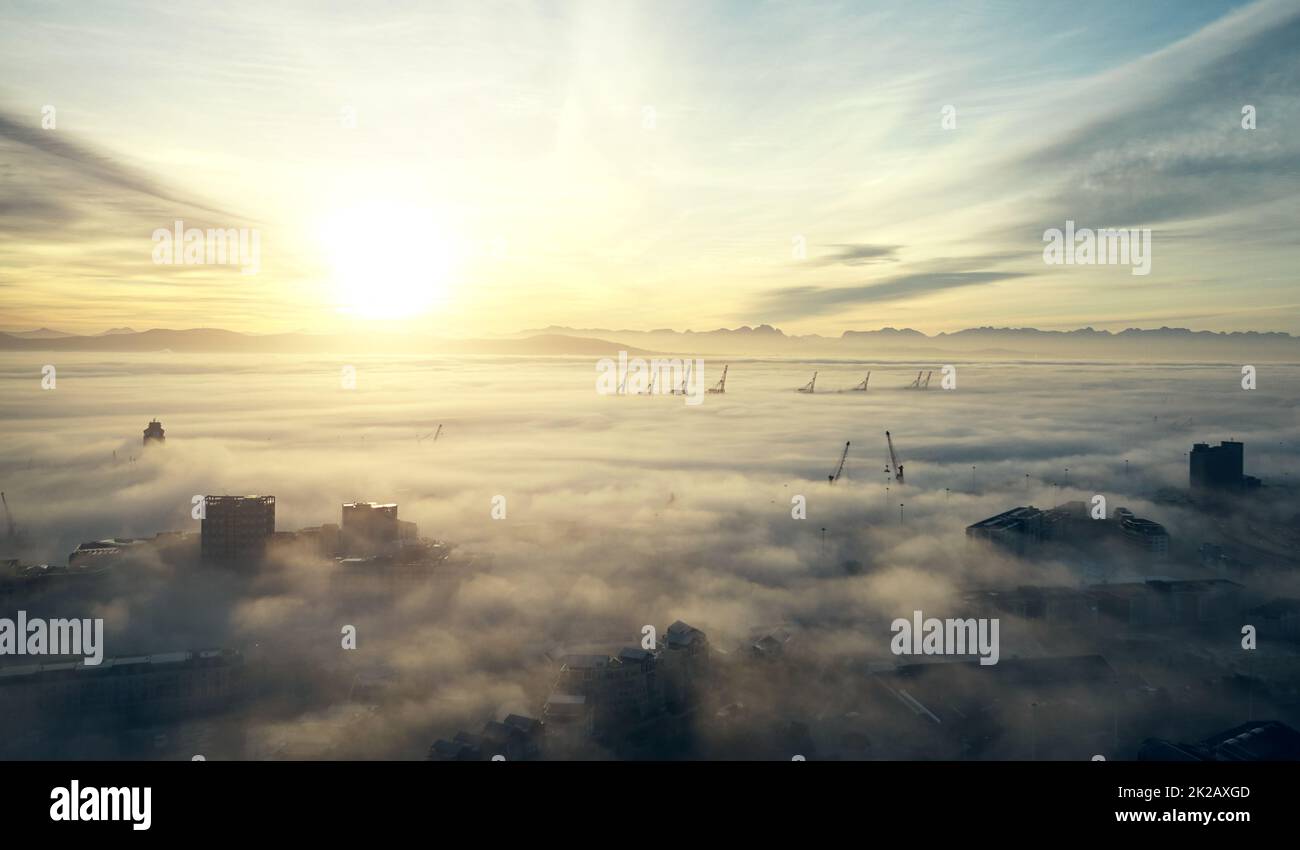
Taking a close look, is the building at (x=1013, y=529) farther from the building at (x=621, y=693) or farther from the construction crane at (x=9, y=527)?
the construction crane at (x=9, y=527)

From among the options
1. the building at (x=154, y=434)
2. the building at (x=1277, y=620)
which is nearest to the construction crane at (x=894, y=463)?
the building at (x=1277, y=620)

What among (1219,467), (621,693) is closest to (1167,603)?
(621,693)

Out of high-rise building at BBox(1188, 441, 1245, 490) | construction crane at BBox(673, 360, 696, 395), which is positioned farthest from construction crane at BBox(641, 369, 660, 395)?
high-rise building at BBox(1188, 441, 1245, 490)

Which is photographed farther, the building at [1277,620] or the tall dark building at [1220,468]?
the tall dark building at [1220,468]

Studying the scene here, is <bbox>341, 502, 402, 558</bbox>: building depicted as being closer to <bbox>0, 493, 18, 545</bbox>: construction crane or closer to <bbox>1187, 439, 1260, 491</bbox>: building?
<bbox>0, 493, 18, 545</bbox>: construction crane

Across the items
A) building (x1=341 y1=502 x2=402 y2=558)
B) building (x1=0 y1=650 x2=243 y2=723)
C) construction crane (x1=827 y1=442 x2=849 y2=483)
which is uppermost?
construction crane (x1=827 y1=442 x2=849 y2=483)
